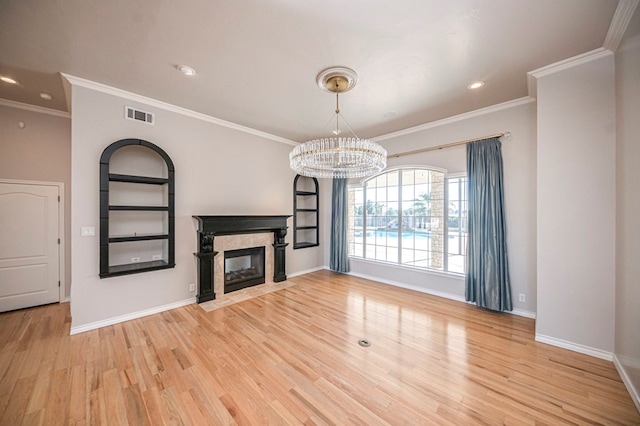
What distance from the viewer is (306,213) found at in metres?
6.10

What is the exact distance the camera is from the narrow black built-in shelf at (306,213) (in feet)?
19.0

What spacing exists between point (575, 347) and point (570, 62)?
3.02 m

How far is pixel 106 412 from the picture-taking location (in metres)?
1.77

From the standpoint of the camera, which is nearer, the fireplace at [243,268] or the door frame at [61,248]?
the door frame at [61,248]

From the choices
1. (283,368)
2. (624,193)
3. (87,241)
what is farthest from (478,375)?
(87,241)

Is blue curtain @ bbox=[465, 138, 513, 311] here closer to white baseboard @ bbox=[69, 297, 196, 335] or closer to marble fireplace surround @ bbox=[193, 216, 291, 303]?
marble fireplace surround @ bbox=[193, 216, 291, 303]

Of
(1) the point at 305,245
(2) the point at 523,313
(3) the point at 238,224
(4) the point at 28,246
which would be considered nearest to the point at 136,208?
(3) the point at 238,224

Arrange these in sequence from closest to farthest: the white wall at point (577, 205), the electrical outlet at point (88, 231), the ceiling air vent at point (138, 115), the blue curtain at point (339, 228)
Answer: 1. the white wall at point (577, 205)
2. the electrical outlet at point (88, 231)
3. the ceiling air vent at point (138, 115)
4. the blue curtain at point (339, 228)

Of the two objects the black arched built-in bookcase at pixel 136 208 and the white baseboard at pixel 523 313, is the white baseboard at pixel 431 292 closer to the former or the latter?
the white baseboard at pixel 523 313

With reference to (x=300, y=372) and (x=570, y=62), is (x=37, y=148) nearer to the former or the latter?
(x=300, y=372)

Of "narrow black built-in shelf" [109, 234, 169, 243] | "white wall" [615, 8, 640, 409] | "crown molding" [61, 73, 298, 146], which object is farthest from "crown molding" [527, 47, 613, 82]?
"narrow black built-in shelf" [109, 234, 169, 243]

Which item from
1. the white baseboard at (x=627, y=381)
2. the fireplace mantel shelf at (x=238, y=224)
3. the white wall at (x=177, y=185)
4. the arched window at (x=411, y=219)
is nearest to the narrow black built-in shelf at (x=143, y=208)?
the white wall at (x=177, y=185)

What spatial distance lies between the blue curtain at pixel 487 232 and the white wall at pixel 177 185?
138 inches

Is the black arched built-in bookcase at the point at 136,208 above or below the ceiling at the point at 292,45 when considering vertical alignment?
below
